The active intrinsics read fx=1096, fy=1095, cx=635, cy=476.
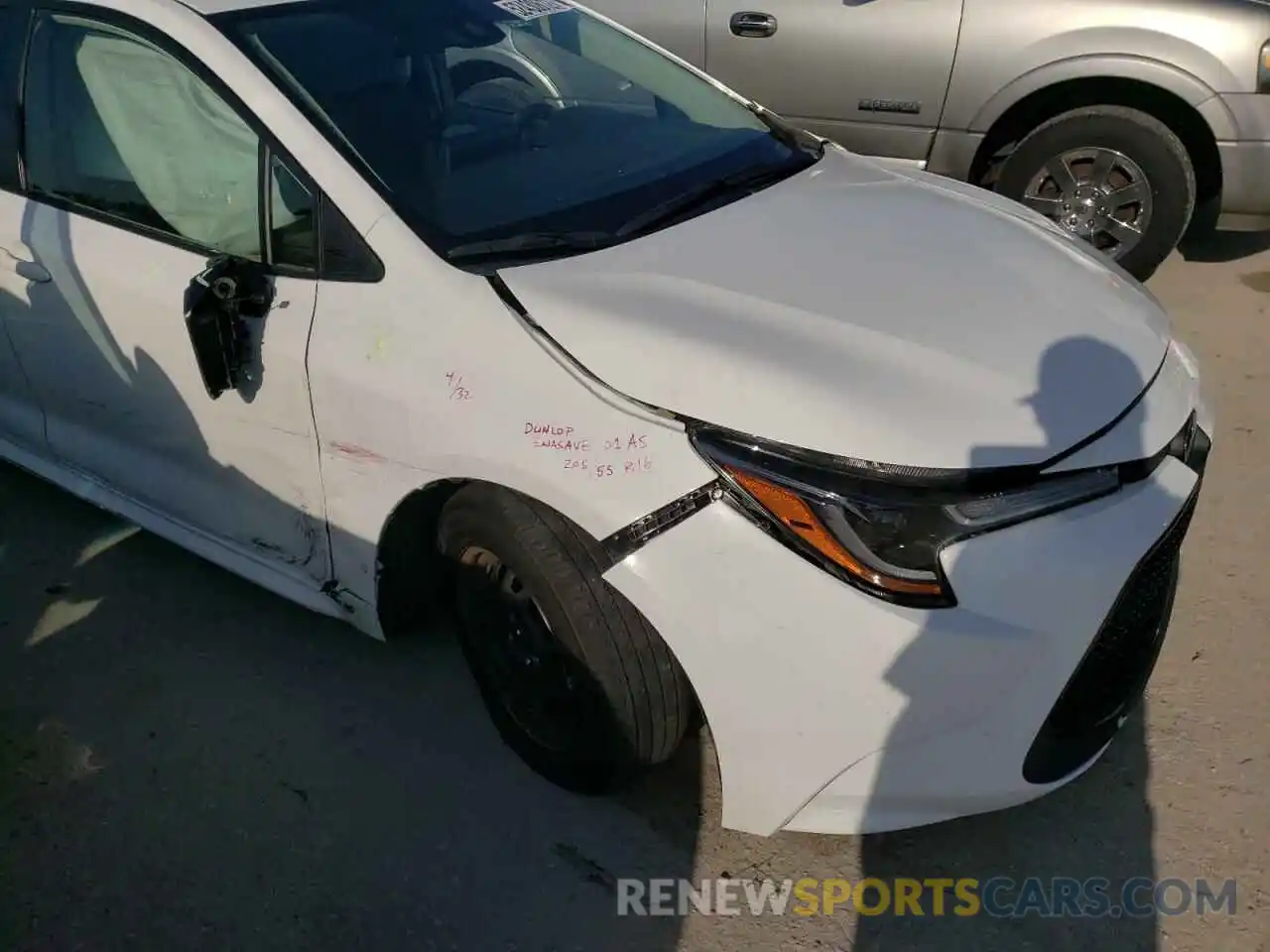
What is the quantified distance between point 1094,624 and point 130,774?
2.17m

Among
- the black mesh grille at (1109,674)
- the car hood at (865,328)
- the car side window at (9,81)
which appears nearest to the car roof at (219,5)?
the car side window at (9,81)

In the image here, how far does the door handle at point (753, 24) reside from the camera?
4820mm

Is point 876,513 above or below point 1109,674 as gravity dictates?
above

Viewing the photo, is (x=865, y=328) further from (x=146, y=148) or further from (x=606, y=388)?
(x=146, y=148)

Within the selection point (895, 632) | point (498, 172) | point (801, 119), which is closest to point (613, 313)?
point (498, 172)

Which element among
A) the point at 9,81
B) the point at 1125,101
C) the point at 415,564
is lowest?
the point at 415,564

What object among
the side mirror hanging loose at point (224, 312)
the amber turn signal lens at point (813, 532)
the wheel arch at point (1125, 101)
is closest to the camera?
the amber turn signal lens at point (813, 532)

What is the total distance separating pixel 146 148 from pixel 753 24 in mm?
3008

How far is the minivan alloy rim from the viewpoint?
15.0 ft

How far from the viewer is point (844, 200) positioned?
8.74ft

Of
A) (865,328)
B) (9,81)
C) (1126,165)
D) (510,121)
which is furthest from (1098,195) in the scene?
(9,81)

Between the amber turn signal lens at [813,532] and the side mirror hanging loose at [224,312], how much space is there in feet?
3.92

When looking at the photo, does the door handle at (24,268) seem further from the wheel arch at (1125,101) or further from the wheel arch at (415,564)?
the wheel arch at (1125,101)

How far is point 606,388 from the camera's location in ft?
6.60
